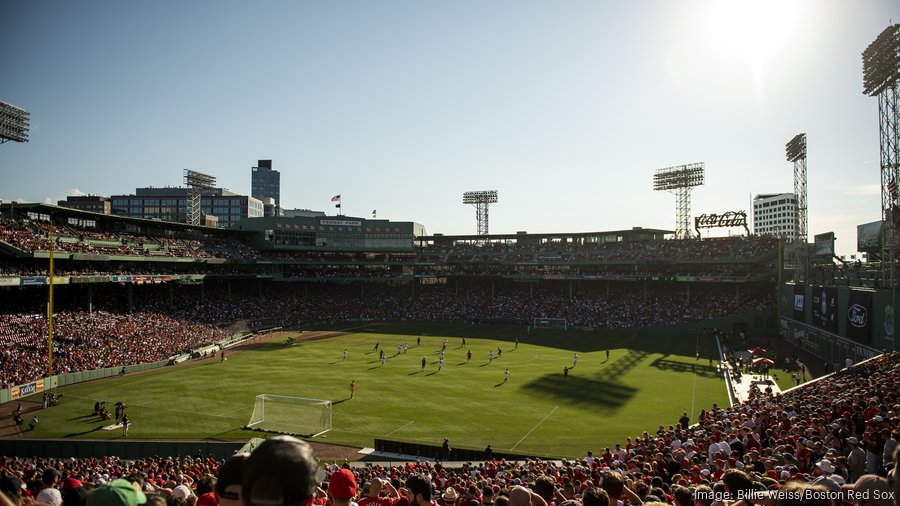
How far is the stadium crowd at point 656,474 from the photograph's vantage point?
132 inches

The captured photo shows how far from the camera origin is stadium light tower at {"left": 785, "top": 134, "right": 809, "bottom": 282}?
2078 inches

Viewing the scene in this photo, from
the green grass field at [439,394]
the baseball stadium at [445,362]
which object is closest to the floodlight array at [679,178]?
the baseball stadium at [445,362]

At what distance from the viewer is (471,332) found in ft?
214

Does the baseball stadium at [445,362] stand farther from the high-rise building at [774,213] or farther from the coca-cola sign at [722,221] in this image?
the high-rise building at [774,213]

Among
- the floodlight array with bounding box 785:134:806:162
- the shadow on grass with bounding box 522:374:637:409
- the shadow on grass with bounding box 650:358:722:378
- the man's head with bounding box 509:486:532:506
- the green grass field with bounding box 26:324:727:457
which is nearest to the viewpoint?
the man's head with bounding box 509:486:532:506

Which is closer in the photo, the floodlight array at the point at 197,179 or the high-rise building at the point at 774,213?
the floodlight array at the point at 197,179

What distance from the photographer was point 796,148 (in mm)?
61938

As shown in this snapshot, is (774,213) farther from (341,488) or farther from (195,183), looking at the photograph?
(341,488)

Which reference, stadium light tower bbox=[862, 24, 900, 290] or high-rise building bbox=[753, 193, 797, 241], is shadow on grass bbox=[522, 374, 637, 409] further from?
high-rise building bbox=[753, 193, 797, 241]

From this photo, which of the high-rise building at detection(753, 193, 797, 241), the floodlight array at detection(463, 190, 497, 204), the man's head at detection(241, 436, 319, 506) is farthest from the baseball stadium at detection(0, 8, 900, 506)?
the high-rise building at detection(753, 193, 797, 241)

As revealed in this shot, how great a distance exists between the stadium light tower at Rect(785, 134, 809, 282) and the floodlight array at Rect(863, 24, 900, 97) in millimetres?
19266

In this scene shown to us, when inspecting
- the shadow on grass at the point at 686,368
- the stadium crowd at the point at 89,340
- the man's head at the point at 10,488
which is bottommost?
the shadow on grass at the point at 686,368

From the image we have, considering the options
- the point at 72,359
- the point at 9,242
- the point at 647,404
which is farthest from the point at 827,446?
the point at 9,242

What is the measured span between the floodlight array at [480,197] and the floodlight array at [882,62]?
75.2 metres
